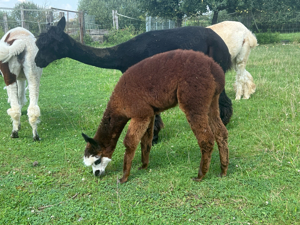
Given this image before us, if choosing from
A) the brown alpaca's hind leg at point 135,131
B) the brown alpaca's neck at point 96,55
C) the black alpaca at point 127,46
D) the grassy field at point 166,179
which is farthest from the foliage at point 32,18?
the brown alpaca's hind leg at point 135,131

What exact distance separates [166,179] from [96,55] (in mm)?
2562

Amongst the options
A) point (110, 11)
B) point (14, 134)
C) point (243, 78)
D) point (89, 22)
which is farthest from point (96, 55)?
point (110, 11)

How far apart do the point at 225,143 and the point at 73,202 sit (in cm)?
206

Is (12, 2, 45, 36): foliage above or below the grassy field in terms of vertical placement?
above

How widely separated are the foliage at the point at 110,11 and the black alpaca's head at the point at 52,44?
21495 mm

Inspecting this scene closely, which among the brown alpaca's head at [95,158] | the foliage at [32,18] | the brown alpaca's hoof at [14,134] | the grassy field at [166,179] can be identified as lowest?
the brown alpaca's hoof at [14,134]

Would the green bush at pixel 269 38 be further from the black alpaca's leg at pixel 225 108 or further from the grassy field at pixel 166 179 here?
the black alpaca's leg at pixel 225 108

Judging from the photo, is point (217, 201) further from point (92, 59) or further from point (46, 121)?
point (46, 121)

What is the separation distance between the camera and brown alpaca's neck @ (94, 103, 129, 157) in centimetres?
372

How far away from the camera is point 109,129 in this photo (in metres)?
3.76

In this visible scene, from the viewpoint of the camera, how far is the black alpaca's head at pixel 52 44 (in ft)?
15.7

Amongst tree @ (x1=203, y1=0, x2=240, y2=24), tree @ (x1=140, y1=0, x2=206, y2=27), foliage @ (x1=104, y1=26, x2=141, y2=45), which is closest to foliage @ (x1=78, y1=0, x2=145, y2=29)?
tree @ (x1=140, y1=0, x2=206, y2=27)

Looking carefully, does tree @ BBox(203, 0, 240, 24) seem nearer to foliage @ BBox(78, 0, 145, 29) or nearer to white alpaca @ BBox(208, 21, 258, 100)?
foliage @ BBox(78, 0, 145, 29)

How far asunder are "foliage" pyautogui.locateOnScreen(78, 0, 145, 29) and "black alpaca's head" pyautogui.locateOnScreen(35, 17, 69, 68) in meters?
21.5
